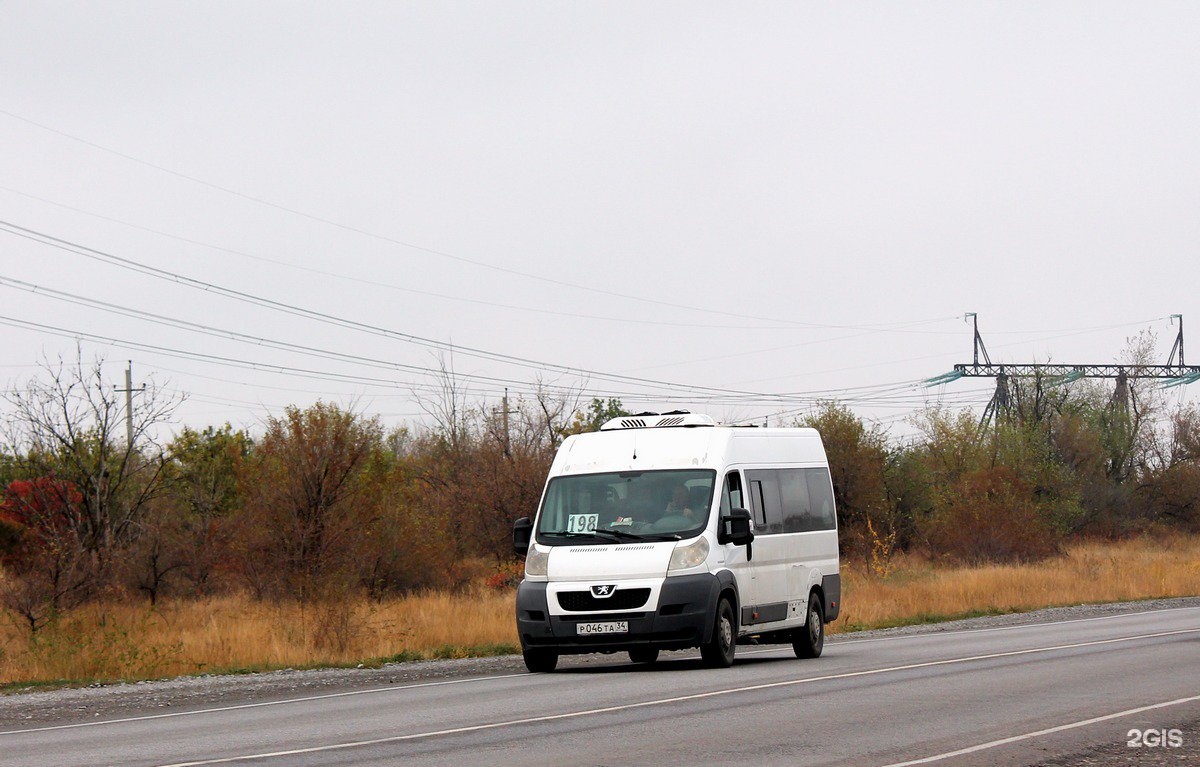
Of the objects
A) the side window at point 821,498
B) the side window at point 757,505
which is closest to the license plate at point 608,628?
the side window at point 757,505

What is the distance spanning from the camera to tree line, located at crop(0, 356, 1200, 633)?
29812mm

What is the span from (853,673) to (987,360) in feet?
229

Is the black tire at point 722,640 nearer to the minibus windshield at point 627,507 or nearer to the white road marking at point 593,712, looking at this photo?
the minibus windshield at point 627,507

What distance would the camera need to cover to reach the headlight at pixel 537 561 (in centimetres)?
1742

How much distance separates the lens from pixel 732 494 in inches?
715

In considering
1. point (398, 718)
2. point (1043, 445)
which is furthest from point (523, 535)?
point (1043, 445)

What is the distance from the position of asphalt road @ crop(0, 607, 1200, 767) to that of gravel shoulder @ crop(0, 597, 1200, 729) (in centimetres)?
77

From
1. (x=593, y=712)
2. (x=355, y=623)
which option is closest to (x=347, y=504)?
(x=355, y=623)

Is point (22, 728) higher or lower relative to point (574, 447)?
lower

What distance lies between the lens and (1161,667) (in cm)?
1661

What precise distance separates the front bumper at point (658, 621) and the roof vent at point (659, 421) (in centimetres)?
270

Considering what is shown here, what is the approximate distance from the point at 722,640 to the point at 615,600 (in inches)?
58.0

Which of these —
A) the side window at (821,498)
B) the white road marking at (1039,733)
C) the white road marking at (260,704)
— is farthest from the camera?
the side window at (821,498)

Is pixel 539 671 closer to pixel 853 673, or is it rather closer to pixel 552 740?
pixel 853 673
